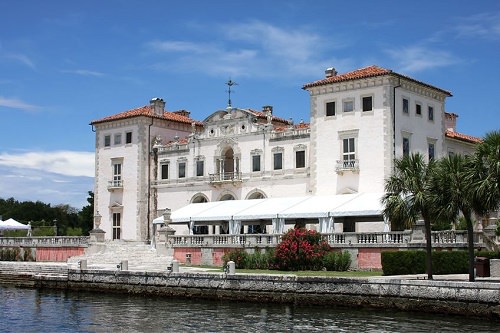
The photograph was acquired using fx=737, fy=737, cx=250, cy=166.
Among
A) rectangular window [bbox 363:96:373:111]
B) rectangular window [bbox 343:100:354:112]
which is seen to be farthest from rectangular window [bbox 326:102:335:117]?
rectangular window [bbox 363:96:373:111]

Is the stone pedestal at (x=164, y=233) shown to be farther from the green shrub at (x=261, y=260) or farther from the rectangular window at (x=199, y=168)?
the rectangular window at (x=199, y=168)

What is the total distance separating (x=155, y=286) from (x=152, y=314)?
652 cm

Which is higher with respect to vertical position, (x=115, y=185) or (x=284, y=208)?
(x=115, y=185)

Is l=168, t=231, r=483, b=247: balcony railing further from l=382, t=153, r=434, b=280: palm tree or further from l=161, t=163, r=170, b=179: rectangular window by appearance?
l=161, t=163, r=170, b=179: rectangular window

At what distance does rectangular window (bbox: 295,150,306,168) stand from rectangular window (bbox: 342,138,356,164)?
3.21 m

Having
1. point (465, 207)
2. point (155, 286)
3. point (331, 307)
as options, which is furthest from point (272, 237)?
point (465, 207)

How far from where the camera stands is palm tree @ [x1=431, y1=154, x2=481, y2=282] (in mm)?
26553

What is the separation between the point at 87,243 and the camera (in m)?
49.0

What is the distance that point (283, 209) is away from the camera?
142 feet

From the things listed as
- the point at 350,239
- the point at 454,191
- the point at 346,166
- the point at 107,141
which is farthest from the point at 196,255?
the point at 454,191

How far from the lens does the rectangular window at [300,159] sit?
4794 centimetres

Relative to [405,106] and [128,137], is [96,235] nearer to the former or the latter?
[128,137]

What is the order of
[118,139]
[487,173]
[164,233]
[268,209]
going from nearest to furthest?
[487,173], [268,209], [164,233], [118,139]

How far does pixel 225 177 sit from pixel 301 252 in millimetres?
16298
